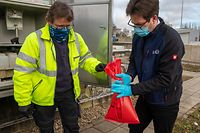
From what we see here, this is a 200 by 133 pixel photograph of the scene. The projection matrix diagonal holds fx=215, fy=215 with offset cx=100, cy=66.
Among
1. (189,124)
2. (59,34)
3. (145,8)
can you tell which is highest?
(145,8)

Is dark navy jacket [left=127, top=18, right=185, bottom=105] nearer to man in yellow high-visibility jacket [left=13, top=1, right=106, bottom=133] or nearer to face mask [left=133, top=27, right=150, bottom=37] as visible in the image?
face mask [left=133, top=27, right=150, bottom=37]

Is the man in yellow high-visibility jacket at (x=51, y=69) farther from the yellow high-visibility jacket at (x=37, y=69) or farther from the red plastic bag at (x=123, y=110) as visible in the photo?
the red plastic bag at (x=123, y=110)

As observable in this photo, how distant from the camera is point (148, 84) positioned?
78.7 inches

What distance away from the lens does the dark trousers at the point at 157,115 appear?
217cm

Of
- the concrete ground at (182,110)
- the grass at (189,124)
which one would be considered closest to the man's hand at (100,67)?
the concrete ground at (182,110)

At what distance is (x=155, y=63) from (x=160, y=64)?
77 millimetres

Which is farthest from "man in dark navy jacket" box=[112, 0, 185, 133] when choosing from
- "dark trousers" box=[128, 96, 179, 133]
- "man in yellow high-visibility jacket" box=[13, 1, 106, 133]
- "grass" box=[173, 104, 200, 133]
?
"grass" box=[173, 104, 200, 133]


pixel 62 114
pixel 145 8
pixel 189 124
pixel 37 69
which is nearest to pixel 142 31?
pixel 145 8

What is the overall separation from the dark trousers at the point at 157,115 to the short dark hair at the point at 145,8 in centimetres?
92

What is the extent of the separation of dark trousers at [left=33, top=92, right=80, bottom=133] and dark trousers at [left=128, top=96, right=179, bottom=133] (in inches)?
30.7

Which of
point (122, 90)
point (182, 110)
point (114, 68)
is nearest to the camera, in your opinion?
point (122, 90)

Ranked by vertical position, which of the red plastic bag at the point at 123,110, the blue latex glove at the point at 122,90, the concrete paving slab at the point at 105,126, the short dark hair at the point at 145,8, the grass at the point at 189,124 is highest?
the short dark hair at the point at 145,8

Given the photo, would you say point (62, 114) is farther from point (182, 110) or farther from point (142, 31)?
point (182, 110)

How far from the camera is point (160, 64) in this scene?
197 cm
